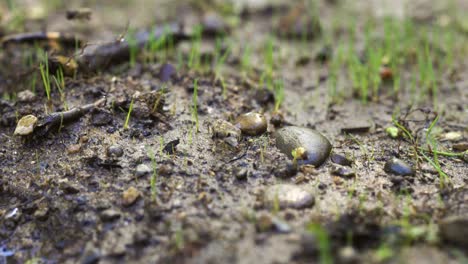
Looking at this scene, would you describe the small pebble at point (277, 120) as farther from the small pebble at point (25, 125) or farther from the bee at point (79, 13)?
the bee at point (79, 13)

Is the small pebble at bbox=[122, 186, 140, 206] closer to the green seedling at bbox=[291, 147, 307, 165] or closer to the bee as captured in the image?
the green seedling at bbox=[291, 147, 307, 165]

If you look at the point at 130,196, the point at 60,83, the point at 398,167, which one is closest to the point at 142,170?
the point at 130,196

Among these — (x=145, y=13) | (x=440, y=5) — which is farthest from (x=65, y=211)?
(x=440, y=5)

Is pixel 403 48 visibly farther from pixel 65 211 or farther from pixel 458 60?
pixel 65 211

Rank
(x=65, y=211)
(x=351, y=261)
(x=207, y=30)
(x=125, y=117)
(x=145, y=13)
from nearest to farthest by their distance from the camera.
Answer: (x=351, y=261), (x=65, y=211), (x=125, y=117), (x=207, y=30), (x=145, y=13)

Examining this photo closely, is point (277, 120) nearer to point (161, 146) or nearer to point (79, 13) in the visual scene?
point (161, 146)

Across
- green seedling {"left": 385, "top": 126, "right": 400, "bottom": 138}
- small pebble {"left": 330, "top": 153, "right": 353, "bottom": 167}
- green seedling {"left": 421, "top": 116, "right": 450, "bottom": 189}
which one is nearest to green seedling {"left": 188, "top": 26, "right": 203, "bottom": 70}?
small pebble {"left": 330, "top": 153, "right": 353, "bottom": 167}

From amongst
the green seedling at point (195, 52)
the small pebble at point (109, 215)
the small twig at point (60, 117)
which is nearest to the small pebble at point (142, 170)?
the small pebble at point (109, 215)
